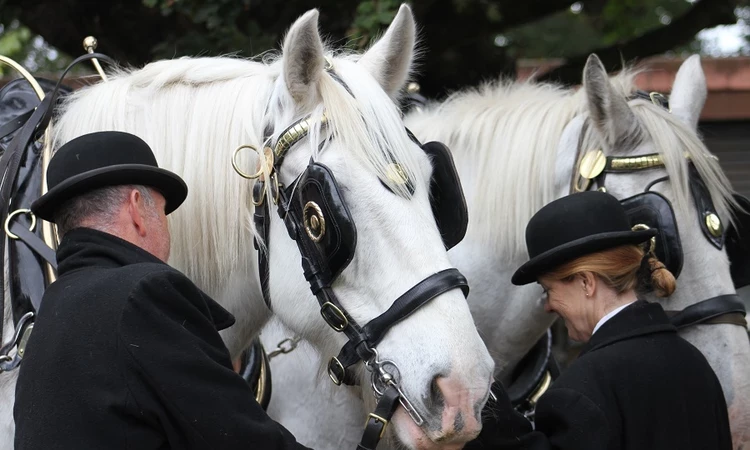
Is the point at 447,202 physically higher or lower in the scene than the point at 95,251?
lower

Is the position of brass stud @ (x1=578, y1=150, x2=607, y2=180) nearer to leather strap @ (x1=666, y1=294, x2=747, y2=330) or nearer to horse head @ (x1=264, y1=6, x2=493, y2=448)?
leather strap @ (x1=666, y1=294, x2=747, y2=330)

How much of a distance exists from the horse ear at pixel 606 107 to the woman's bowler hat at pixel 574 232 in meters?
0.53

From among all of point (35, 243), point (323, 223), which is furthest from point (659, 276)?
point (35, 243)

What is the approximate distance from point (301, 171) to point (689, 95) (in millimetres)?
1929

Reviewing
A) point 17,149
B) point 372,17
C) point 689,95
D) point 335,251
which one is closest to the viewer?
point 335,251

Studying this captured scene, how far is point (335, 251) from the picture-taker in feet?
7.14

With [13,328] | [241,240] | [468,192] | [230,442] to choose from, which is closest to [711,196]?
[468,192]

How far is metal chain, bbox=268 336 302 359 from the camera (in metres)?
2.87

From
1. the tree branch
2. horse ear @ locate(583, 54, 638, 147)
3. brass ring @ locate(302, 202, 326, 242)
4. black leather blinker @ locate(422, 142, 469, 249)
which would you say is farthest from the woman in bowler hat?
the tree branch

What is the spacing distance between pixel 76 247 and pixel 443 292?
2.74ft

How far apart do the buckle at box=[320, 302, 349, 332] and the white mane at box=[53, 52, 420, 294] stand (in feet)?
1.06

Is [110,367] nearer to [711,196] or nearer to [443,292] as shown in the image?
[443,292]

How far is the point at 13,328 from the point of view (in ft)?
7.70

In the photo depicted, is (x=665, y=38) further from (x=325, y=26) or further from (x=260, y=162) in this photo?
(x=260, y=162)
